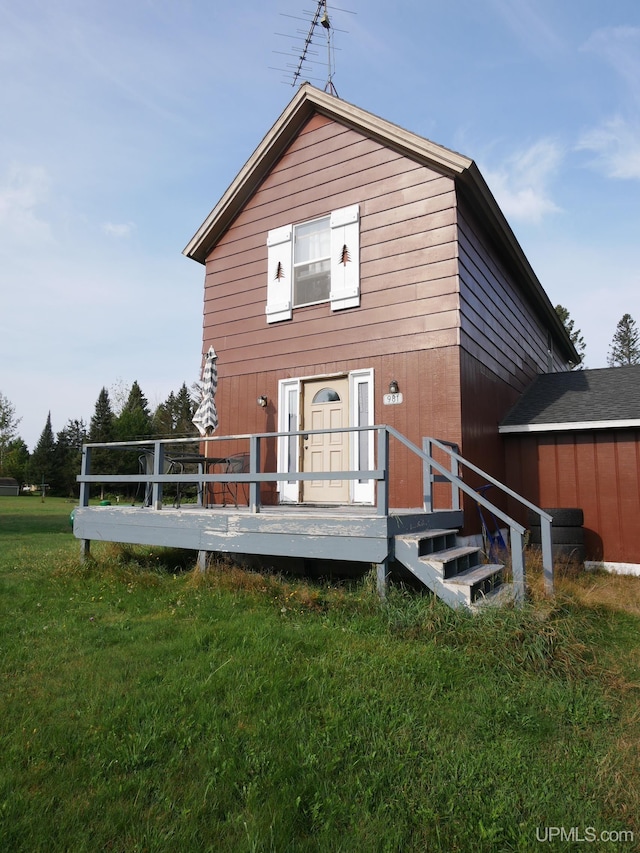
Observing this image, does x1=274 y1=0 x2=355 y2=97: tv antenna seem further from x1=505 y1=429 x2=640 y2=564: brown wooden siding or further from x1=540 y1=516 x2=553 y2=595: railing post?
x1=540 y1=516 x2=553 y2=595: railing post

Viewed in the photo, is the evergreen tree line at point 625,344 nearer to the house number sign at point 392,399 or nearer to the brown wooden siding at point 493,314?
the brown wooden siding at point 493,314

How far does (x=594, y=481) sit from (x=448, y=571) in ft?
15.2

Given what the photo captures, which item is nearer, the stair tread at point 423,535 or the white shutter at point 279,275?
the stair tread at point 423,535

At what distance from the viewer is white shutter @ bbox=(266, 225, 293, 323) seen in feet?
28.0

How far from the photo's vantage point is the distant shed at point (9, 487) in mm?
41688

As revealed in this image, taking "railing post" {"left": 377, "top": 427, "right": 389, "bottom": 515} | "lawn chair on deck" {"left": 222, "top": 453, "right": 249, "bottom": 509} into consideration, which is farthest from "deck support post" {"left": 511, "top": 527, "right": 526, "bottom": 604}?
"lawn chair on deck" {"left": 222, "top": 453, "right": 249, "bottom": 509}

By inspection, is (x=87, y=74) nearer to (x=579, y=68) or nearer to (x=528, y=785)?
(x=579, y=68)

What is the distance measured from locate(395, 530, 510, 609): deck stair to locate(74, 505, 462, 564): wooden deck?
0.59 ft

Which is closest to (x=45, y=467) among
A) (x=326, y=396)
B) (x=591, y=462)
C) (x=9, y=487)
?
(x=9, y=487)

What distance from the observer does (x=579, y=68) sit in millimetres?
8359

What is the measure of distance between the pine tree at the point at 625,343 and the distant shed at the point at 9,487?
2138 inches

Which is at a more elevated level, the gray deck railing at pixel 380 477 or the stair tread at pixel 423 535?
the gray deck railing at pixel 380 477

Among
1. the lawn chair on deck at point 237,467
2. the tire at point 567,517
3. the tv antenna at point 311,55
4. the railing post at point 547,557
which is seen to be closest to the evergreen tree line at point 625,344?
the tv antenna at point 311,55

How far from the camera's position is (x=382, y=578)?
4.69 meters
